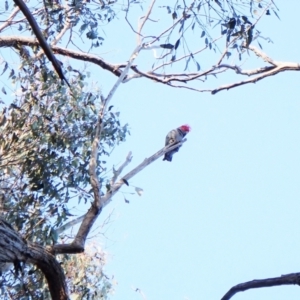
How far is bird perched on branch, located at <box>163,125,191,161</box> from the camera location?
6.16 metres

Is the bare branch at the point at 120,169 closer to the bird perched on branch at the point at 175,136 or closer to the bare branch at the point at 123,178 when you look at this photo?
the bare branch at the point at 123,178

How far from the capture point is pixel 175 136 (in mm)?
6438

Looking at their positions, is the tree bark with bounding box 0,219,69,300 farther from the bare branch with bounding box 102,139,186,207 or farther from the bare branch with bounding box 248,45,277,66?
the bare branch with bounding box 248,45,277,66

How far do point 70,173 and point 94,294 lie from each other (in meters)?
1.40

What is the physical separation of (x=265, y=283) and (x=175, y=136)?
421cm

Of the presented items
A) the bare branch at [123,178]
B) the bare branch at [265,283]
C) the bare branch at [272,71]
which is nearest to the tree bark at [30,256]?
the bare branch at [123,178]

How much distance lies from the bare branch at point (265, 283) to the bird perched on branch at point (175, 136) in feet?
12.5

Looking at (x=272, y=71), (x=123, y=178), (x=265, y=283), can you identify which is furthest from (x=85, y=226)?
(x=272, y=71)

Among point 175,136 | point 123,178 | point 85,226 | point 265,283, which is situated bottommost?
point 265,283

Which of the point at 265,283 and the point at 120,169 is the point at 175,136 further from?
the point at 265,283

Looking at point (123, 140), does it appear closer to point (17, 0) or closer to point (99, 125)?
point (99, 125)

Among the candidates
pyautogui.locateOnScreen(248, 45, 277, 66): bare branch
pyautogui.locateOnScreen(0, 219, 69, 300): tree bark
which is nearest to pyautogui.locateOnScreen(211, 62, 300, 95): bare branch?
pyautogui.locateOnScreen(248, 45, 277, 66): bare branch

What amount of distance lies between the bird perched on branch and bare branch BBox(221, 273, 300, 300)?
150 inches

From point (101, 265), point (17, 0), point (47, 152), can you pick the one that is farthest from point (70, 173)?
point (17, 0)
